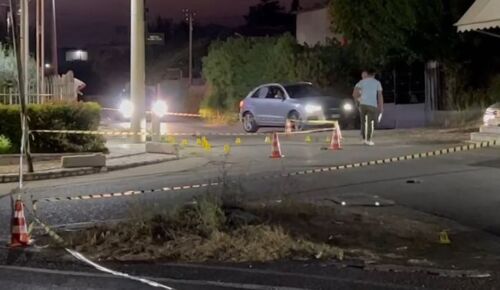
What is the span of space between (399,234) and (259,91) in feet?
60.7

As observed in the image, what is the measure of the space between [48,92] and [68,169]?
5.98m

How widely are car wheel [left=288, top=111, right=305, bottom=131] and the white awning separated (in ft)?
25.7

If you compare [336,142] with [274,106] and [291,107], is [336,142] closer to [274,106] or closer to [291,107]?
[291,107]

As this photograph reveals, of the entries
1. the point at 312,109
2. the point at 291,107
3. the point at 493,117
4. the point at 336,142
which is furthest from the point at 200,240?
the point at 291,107

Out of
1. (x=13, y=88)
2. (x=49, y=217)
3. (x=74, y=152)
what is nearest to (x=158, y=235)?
(x=49, y=217)

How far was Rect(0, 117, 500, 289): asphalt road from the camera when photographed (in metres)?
7.89

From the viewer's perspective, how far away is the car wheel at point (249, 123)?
27.5 metres

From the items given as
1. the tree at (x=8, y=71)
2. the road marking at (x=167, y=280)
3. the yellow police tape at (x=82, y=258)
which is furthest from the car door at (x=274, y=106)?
the road marking at (x=167, y=280)

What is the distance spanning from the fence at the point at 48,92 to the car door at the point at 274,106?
22.5ft

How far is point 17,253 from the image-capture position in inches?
343

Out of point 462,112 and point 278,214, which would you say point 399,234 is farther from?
point 462,112

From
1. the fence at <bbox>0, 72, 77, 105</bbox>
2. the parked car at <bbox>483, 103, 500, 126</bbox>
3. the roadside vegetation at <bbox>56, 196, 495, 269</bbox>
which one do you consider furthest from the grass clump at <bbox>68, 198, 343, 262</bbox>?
the parked car at <bbox>483, 103, 500, 126</bbox>

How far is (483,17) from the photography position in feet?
57.1

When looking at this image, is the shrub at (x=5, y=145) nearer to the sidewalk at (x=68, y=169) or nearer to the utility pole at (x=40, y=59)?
the sidewalk at (x=68, y=169)
